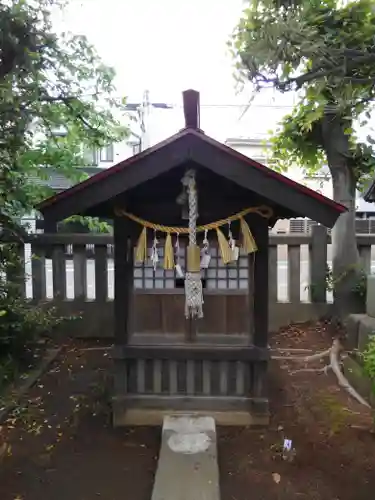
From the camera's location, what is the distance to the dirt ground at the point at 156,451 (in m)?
3.07

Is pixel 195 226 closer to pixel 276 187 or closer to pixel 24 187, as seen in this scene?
pixel 276 187

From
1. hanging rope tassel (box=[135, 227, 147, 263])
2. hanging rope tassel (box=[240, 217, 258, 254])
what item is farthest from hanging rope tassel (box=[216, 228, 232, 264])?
hanging rope tassel (box=[135, 227, 147, 263])

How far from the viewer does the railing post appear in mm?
6926

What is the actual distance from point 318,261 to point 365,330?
2267 mm

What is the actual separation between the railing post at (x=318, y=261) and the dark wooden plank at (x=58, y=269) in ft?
13.2

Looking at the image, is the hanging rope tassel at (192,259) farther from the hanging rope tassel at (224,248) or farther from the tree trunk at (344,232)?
the tree trunk at (344,232)

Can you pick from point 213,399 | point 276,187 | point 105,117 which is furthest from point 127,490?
point 105,117

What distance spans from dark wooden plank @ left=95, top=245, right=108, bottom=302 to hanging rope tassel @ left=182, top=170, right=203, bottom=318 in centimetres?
337

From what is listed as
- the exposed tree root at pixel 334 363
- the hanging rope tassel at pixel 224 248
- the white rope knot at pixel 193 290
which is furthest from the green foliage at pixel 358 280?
the white rope knot at pixel 193 290

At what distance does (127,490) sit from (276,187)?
2.57m

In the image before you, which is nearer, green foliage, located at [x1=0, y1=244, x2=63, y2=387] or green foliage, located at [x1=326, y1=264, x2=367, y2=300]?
green foliage, located at [x1=0, y1=244, x2=63, y2=387]

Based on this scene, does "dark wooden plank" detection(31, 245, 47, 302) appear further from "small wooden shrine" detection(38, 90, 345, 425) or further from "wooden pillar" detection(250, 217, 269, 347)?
"wooden pillar" detection(250, 217, 269, 347)

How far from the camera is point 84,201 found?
363 centimetres

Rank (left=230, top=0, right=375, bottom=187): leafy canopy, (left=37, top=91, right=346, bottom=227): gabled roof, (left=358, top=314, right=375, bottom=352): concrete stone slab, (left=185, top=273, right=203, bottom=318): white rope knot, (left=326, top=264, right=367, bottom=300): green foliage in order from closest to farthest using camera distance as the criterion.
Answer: (left=230, top=0, right=375, bottom=187): leafy canopy
(left=37, top=91, right=346, bottom=227): gabled roof
(left=185, top=273, right=203, bottom=318): white rope knot
(left=358, top=314, right=375, bottom=352): concrete stone slab
(left=326, top=264, right=367, bottom=300): green foliage
